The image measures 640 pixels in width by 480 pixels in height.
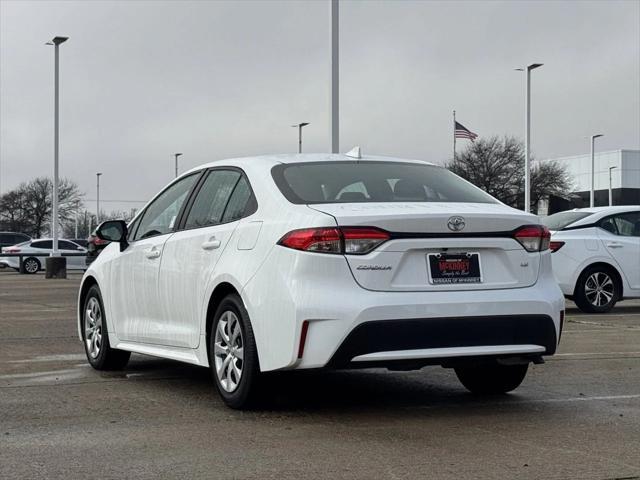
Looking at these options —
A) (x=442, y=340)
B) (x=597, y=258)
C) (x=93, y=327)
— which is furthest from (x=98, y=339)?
(x=597, y=258)

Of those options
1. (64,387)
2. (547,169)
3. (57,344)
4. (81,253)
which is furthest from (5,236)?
(64,387)

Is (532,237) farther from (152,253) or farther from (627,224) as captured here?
(627,224)

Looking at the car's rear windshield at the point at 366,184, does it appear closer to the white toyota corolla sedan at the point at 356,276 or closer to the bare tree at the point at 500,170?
the white toyota corolla sedan at the point at 356,276

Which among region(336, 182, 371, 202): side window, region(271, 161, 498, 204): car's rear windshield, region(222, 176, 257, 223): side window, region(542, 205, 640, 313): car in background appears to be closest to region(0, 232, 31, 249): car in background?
region(542, 205, 640, 313): car in background

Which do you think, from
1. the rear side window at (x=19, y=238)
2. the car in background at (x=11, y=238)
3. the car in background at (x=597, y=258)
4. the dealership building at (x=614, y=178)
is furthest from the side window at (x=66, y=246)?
the dealership building at (x=614, y=178)

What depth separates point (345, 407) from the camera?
6.91 m

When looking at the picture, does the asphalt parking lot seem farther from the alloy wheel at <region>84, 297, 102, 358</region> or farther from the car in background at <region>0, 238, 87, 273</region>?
the car in background at <region>0, 238, 87, 273</region>

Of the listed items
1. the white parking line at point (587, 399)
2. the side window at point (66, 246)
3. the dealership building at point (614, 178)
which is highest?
the dealership building at point (614, 178)

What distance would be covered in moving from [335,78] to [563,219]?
22.8 feet

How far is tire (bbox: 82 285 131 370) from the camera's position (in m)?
8.75

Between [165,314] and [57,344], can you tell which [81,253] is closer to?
[57,344]

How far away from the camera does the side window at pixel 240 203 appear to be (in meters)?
6.89

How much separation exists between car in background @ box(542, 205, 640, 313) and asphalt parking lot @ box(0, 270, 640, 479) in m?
5.61

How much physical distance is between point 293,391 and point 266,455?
222cm
